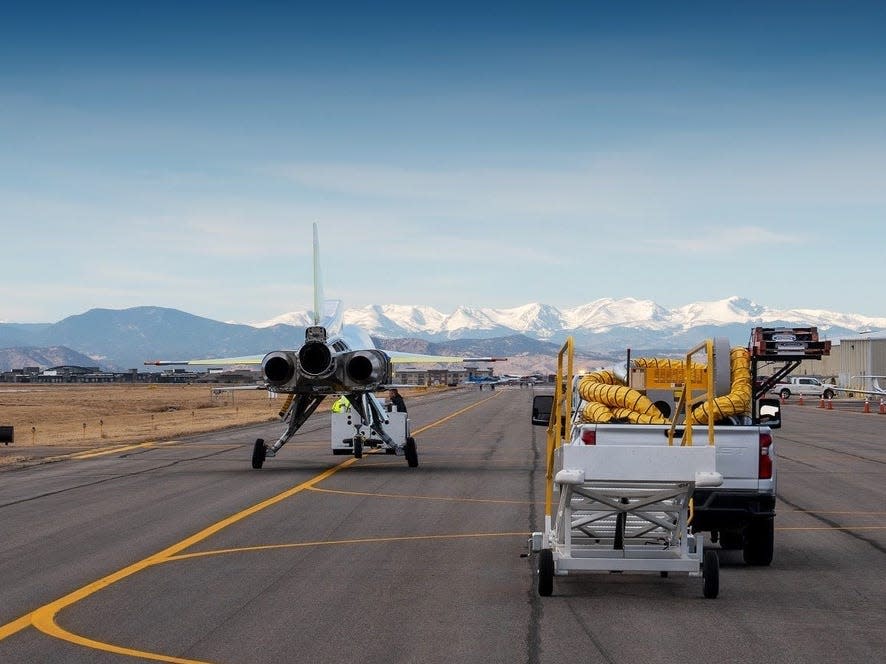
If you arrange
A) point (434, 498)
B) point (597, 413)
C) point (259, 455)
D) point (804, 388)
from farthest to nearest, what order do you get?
1. point (804, 388)
2. point (259, 455)
3. point (434, 498)
4. point (597, 413)

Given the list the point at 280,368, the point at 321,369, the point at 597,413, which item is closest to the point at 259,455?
the point at 280,368

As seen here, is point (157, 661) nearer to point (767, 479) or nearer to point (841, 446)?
point (767, 479)

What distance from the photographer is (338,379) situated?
2605 cm

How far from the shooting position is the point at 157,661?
8969mm

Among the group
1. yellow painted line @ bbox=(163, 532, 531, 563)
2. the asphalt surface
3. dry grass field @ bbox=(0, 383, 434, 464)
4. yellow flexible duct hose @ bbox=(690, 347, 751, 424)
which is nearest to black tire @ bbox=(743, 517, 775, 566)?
the asphalt surface

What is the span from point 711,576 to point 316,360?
15.3 metres

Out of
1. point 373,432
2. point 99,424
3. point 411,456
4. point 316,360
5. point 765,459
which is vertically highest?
point 316,360

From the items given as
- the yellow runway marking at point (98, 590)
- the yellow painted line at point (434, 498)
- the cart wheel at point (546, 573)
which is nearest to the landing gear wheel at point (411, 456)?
the yellow painted line at point (434, 498)

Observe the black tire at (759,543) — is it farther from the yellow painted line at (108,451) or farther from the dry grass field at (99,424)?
the yellow painted line at (108,451)

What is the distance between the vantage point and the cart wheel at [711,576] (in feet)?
37.2

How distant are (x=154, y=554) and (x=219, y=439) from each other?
2636cm

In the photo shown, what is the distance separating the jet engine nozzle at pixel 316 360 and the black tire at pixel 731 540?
1256cm

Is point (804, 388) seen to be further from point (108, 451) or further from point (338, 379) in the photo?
point (338, 379)

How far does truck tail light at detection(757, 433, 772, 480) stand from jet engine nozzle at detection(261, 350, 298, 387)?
1410 cm
